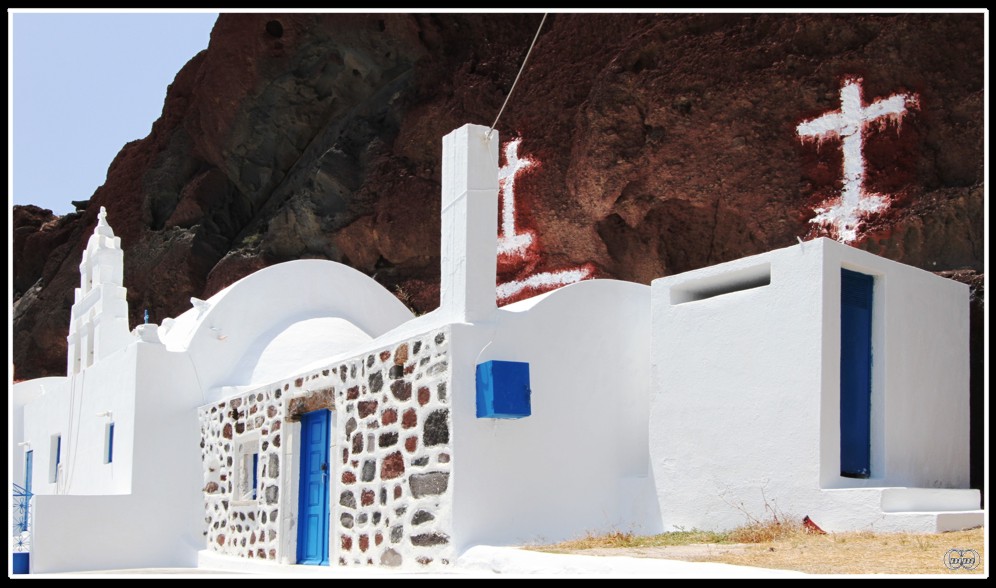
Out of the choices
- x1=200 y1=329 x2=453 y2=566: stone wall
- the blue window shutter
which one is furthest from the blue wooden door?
x1=200 y1=329 x2=453 y2=566: stone wall

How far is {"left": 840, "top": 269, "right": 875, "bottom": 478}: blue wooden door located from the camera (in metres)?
8.55

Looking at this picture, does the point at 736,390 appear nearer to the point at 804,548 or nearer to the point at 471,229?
the point at 804,548

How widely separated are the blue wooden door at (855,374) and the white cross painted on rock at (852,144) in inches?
202

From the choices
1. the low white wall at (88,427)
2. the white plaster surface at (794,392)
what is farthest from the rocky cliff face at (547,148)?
the low white wall at (88,427)

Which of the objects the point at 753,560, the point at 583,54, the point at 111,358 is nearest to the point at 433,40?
the point at 583,54

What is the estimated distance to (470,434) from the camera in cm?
838

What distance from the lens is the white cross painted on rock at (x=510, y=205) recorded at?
18156 mm

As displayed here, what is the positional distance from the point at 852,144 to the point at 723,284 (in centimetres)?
571

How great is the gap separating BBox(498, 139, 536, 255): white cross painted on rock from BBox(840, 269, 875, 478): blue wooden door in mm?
9575

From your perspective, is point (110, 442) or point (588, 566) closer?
point (588, 566)

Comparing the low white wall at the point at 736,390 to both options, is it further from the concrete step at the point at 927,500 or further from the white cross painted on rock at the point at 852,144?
the white cross painted on rock at the point at 852,144

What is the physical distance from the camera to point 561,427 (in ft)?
30.2

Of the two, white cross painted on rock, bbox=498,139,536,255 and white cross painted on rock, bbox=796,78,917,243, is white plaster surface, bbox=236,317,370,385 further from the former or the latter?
white cross painted on rock, bbox=796,78,917,243

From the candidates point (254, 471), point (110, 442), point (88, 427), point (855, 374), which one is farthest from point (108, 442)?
point (855, 374)
